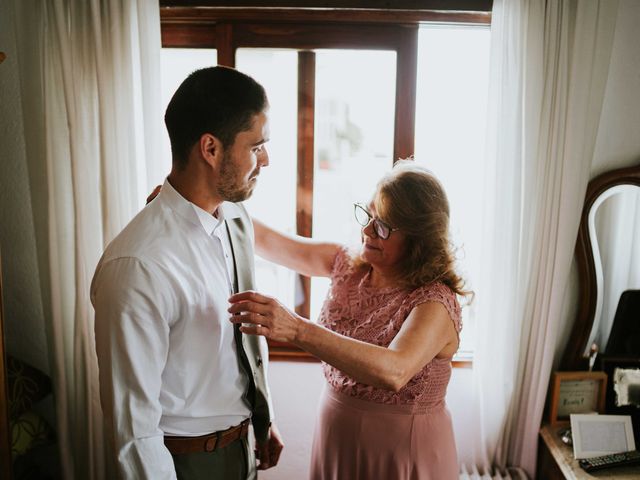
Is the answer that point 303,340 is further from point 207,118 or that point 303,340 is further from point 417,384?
point 207,118

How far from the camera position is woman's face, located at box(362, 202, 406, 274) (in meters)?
1.45

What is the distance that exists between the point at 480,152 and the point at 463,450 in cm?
123

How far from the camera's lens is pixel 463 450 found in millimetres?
2123

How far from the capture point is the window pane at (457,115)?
6.64 ft

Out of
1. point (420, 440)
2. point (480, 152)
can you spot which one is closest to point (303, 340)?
point (420, 440)

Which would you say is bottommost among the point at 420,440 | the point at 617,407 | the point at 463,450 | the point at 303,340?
the point at 463,450

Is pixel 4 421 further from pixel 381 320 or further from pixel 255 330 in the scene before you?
pixel 381 320

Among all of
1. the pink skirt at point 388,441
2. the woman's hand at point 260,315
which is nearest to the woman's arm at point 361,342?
the woman's hand at point 260,315

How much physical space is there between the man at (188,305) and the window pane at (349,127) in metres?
0.74

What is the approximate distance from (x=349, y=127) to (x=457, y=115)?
446mm

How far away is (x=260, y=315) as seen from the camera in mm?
1102

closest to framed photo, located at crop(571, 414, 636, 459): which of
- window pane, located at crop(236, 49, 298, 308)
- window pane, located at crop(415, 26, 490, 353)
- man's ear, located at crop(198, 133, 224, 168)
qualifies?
window pane, located at crop(415, 26, 490, 353)

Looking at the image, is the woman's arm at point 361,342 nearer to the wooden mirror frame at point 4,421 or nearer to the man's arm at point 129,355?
the man's arm at point 129,355

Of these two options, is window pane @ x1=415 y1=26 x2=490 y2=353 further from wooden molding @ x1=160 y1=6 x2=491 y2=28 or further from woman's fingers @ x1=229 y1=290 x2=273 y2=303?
woman's fingers @ x1=229 y1=290 x2=273 y2=303
